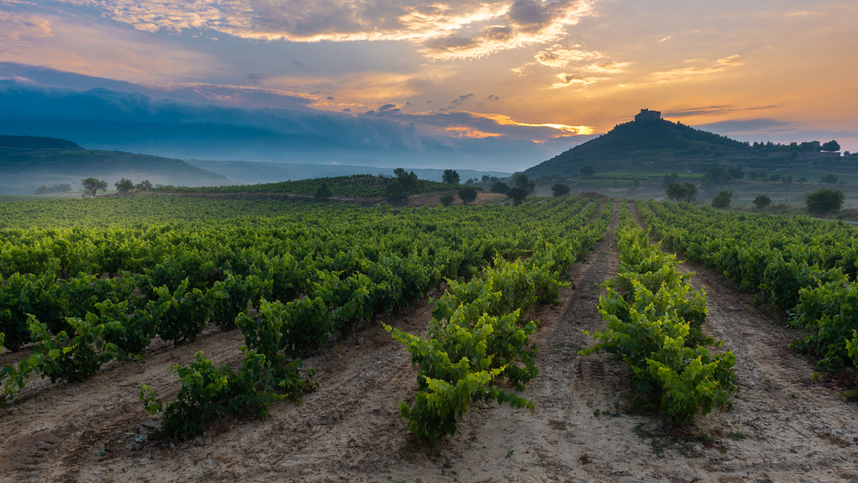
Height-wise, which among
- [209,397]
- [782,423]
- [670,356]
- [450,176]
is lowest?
[782,423]

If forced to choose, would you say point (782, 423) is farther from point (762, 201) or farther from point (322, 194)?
point (762, 201)

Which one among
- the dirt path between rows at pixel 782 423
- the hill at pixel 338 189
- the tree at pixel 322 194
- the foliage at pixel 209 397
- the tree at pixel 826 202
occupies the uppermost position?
the hill at pixel 338 189

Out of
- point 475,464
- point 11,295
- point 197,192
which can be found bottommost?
point 475,464

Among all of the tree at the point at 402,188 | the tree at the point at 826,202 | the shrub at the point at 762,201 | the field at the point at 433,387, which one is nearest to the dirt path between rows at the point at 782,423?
the field at the point at 433,387

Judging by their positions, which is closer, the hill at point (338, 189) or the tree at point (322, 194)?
the tree at point (322, 194)

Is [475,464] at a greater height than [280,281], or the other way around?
[280,281]

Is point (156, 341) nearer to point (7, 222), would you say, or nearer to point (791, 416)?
point (791, 416)

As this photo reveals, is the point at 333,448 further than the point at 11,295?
No

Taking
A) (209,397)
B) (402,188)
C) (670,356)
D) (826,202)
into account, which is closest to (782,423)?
(670,356)

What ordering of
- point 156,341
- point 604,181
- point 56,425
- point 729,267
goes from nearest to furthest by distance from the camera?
point 56,425 < point 156,341 < point 729,267 < point 604,181

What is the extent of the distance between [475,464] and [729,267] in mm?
17083

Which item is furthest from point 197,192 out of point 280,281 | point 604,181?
point 604,181

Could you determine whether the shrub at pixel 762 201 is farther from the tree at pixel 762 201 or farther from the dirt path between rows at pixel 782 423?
the dirt path between rows at pixel 782 423

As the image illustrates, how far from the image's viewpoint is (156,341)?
10391 millimetres
